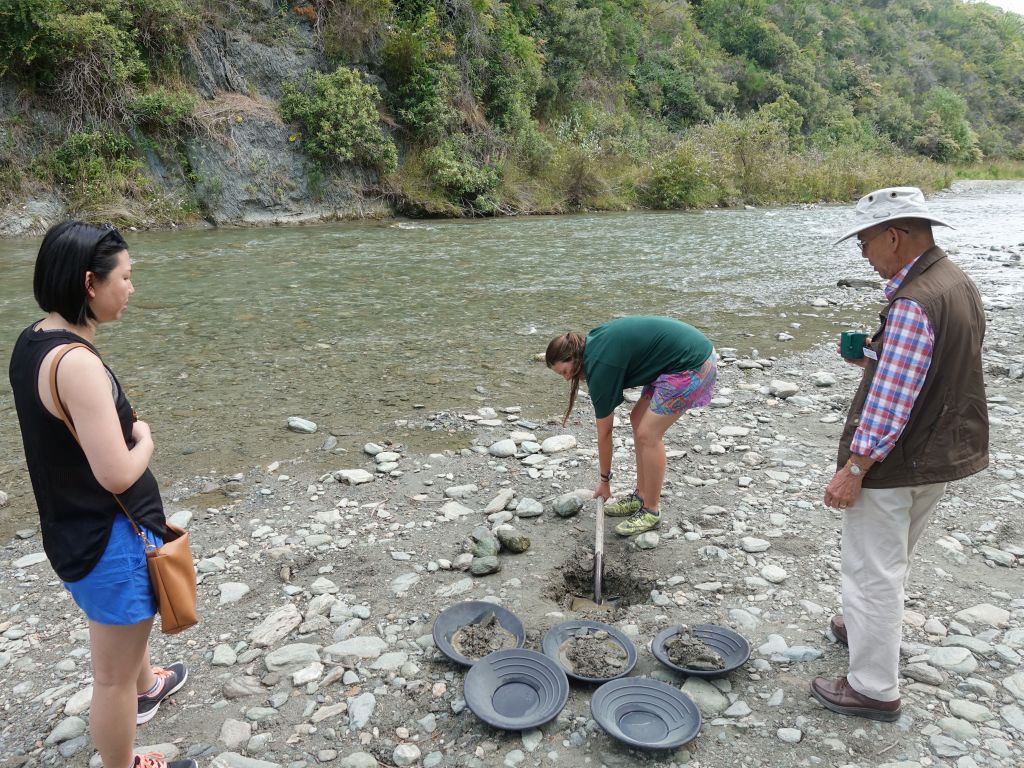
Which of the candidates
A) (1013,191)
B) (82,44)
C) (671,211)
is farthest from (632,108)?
(82,44)

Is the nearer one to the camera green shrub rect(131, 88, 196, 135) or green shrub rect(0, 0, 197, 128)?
green shrub rect(0, 0, 197, 128)

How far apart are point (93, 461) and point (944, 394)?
9.20 ft

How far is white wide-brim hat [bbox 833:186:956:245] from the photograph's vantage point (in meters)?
2.46

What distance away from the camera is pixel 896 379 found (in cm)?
241

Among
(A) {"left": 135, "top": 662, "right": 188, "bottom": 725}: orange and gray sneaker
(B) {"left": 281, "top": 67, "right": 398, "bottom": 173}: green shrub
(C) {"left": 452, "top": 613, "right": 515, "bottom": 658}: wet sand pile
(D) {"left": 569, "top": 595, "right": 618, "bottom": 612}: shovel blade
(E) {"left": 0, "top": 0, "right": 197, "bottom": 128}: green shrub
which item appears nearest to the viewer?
(A) {"left": 135, "top": 662, "right": 188, "bottom": 725}: orange and gray sneaker

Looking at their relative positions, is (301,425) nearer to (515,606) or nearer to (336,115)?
(515,606)

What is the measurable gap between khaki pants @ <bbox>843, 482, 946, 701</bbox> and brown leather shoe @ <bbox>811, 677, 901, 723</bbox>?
0.03m

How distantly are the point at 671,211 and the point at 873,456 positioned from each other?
23880 mm

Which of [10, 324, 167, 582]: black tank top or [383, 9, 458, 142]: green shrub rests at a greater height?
[383, 9, 458, 142]: green shrub

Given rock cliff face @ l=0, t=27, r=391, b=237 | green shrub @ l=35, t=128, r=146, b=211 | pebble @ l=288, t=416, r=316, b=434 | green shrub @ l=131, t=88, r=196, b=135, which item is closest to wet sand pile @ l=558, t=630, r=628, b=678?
pebble @ l=288, t=416, r=316, b=434

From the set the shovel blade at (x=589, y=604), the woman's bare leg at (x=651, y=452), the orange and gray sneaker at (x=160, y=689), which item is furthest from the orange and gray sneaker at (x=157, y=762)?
the woman's bare leg at (x=651, y=452)

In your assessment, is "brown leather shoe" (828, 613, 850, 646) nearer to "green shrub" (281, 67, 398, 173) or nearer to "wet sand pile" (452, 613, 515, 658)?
"wet sand pile" (452, 613, 515, 658)

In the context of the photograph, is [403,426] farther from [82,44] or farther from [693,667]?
[82,44]

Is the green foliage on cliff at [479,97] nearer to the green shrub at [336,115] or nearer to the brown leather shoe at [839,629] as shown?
the green shrub at [336,115]
